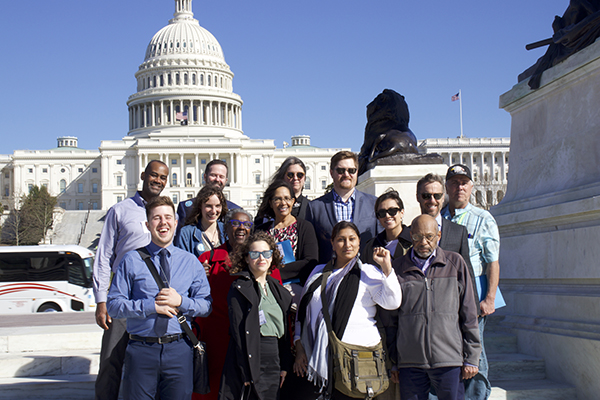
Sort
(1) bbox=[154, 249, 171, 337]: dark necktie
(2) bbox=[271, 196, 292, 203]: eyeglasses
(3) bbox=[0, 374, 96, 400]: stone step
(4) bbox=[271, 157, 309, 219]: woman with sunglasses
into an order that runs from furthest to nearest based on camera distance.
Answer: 1. (3) bbox=[0, 374, 96, 400]: stone step
2. (4) bbox=[271, 157, 309, 219]: woman with sunglasses
3. (2) bbox=[271, 196, 292, 203]: eyeglasses
4. (1) bbox=[154, 249, 171, 337]: dark necktie

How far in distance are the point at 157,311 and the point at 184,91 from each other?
316ft

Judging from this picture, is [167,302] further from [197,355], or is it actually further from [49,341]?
[49,341]

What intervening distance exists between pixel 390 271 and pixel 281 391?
1307mm

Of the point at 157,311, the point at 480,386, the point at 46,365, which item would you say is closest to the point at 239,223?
the point at 157,311

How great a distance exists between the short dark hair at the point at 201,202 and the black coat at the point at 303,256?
76 centimetres

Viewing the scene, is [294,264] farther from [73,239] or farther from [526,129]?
[73,239]

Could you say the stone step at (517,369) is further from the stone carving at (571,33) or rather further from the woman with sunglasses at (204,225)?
the stone carving at (571,33)

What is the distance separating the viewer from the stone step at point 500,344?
5793mm

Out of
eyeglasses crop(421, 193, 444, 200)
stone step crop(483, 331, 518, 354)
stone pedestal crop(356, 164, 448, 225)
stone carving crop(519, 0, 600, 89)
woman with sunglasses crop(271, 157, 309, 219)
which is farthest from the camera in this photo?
stone pedestal crop(356, 164, 448, 225)

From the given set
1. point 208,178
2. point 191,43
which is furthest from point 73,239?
point 208,178

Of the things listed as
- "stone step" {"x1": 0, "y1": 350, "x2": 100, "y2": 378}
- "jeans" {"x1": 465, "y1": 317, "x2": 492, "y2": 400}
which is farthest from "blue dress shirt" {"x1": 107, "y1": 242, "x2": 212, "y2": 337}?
"stone step" {"x1": 0, "y1": 350, "x2": 100, "y2": 378}

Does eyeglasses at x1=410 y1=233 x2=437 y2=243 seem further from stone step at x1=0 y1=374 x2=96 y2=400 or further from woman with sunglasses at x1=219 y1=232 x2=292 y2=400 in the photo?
stone step at x1=0 y1=374 x2=96 y2=400

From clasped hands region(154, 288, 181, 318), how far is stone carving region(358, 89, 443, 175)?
489cm

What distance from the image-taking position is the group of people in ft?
12.8
